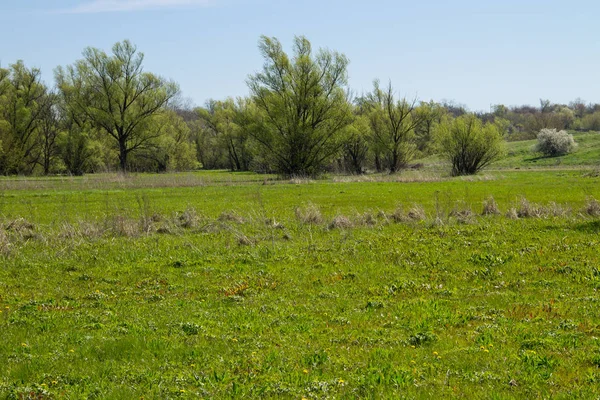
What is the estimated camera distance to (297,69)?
188 ft

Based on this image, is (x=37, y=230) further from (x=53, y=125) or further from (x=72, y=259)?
(x=53, y=125)

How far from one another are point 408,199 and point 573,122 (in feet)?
424

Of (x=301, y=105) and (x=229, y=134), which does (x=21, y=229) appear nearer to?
Result: (x=301, y=105)

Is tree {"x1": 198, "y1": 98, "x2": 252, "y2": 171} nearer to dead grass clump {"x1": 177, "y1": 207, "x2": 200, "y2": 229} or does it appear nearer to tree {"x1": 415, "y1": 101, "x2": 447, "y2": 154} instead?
tree {"x1": 415, "y1": 101, "x2": 447, "y2": 154}

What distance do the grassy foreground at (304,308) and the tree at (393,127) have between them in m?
52.4

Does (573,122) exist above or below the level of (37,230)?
above

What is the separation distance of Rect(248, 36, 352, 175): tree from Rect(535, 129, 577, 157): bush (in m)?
52.6

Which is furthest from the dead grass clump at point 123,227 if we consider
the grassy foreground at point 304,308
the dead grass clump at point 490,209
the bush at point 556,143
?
the bush at point 556,143

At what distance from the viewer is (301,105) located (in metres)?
57.9

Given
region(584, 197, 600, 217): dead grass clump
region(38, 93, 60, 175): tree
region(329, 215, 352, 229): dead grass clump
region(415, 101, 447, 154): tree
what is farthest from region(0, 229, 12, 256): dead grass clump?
region(415, 101, 447, 154): tree

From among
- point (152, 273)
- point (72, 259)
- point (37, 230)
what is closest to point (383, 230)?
point (152, 273)

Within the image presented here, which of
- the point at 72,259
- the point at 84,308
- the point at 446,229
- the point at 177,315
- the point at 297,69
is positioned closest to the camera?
the point at 177,315

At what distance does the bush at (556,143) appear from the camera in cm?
9275

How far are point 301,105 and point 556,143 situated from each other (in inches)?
2289
